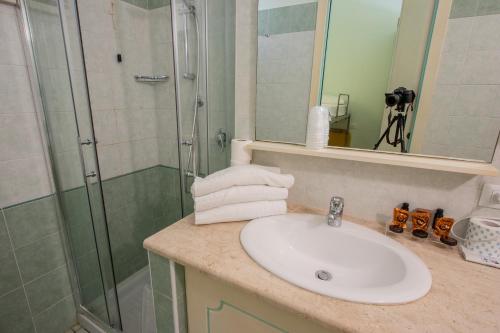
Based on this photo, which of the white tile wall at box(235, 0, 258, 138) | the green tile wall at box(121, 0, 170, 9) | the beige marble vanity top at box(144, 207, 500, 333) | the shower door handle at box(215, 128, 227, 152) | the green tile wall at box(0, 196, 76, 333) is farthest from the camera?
the green tile wall at box(121, 0, 170, 9)

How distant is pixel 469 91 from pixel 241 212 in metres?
0.85

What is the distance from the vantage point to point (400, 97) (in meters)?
0.86

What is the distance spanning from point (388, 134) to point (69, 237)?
5.47 ft

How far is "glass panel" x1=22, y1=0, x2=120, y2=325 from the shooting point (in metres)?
1.09

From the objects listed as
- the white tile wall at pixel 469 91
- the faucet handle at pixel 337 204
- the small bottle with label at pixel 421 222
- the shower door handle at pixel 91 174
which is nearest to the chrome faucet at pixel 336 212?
the faucet handle at pixel 337 204

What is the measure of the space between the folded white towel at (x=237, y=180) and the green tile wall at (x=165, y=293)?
0.26 meters

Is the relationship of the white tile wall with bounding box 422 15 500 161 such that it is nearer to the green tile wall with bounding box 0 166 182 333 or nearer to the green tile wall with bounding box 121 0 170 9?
the green tile wall with bounding box 0 166 182 333

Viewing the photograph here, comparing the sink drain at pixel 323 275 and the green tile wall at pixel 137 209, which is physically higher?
the sink drain at pixel 323 275

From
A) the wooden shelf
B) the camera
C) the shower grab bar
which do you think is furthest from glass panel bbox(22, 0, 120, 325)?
the camera

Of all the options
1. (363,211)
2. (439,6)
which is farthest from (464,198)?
(439,6)

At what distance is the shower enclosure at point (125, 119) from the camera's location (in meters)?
1.13

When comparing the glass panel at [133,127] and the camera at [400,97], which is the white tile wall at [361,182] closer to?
the camera at [400,97]

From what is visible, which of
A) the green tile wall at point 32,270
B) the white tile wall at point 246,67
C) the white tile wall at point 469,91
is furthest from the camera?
the green tile wall at point 32,270

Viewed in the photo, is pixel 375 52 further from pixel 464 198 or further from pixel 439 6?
pixel 464 198
